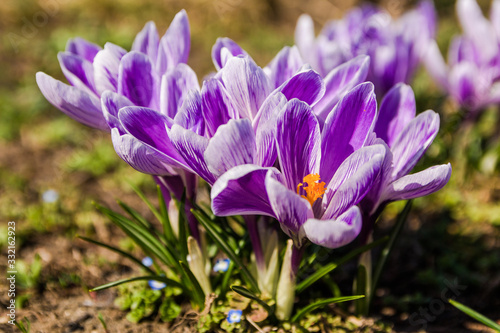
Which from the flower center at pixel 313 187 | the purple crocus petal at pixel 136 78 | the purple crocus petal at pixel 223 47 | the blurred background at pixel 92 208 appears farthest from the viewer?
the blurred background at pixel 92 208

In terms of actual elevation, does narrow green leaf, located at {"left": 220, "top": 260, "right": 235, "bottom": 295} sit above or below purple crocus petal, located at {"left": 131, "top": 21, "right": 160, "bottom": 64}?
below

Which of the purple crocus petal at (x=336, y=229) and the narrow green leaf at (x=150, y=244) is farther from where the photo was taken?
the narrow green leaf at (x=150, y=244)

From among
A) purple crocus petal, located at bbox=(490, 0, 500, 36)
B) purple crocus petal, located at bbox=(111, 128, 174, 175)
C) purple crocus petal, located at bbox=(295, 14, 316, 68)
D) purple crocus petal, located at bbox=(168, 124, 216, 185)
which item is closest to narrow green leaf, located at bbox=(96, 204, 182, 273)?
purple crocus petal, located at bbox=(111, 128, 174, 175)

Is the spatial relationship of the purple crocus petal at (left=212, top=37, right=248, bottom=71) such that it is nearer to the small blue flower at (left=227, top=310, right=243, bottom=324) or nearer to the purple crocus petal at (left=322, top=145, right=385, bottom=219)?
the purple crocus petal at (left=322, top=145, right=385, bottom=219)

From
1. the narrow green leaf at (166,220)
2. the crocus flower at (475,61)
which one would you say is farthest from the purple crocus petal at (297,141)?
the crocus flower at (475,61)

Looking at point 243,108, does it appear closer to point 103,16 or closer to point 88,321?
point 88,321

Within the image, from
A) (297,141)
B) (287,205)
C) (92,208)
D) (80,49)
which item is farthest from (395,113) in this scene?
(92,208)

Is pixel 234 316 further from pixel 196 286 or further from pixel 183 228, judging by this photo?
pixel 183 228

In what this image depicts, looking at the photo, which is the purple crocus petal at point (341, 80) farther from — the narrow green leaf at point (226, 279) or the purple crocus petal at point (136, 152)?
the narrow green leaf at point (226, 279)
